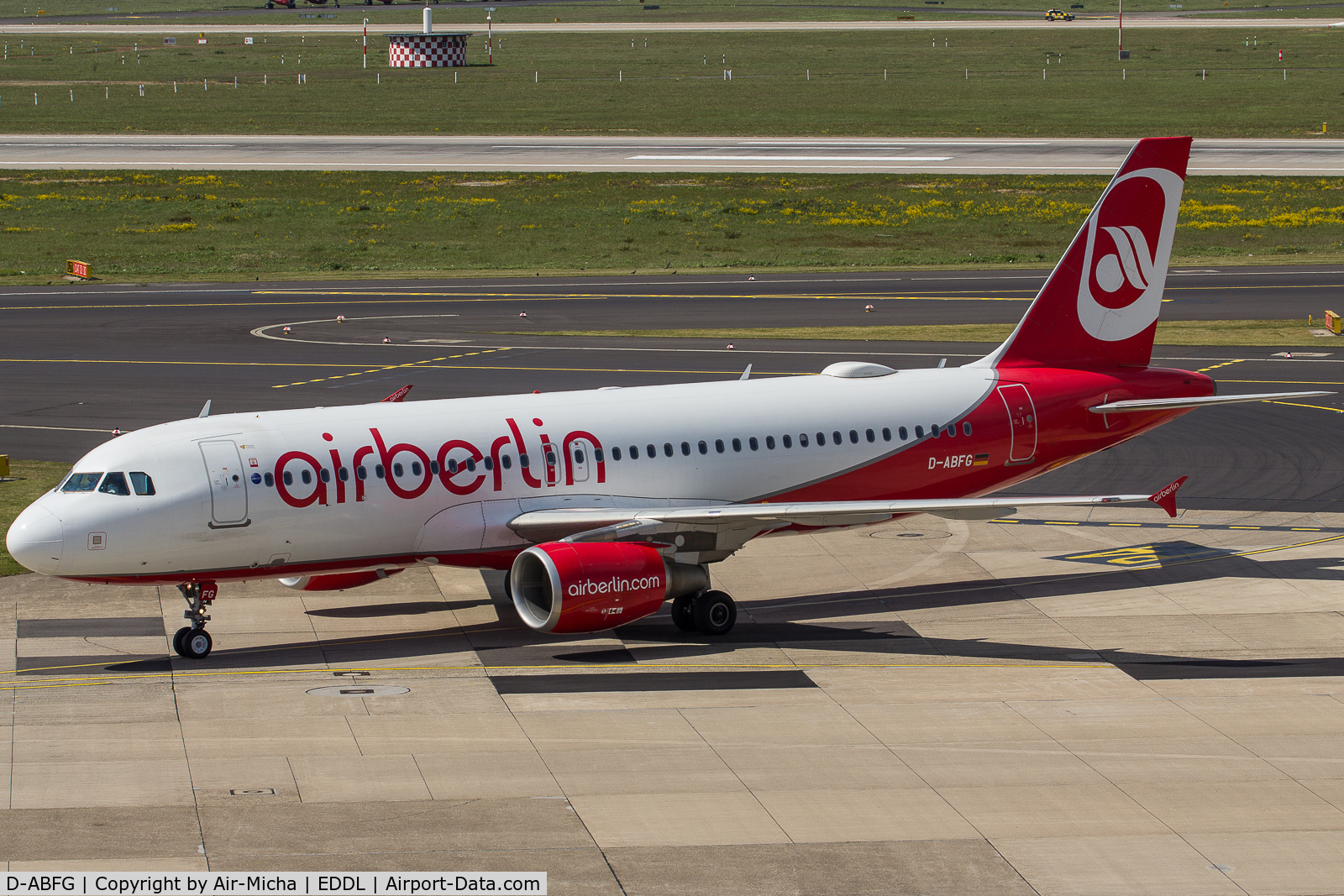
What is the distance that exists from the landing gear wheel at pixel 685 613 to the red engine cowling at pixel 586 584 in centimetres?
136

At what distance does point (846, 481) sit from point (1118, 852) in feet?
47.9

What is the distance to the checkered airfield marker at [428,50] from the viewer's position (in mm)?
186875

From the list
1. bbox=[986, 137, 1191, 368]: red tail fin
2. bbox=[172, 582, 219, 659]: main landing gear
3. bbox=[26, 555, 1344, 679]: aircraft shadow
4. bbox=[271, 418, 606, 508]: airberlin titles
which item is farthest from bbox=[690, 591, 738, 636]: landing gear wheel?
bbox=[986, 137, 1191, 368]: red tail fin

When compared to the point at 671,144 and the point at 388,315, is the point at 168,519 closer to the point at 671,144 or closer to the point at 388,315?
the point at 388,315

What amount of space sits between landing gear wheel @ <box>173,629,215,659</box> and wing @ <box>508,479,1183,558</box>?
6.14m

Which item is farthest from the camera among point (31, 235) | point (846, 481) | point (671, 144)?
point (671, 144)

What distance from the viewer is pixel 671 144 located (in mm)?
129125

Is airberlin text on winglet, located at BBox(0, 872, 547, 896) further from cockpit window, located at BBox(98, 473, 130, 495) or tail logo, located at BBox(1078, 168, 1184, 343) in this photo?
tail logo, located at BBox(1078, 168, 1184, 343)

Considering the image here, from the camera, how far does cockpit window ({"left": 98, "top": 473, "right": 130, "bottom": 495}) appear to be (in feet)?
94.8

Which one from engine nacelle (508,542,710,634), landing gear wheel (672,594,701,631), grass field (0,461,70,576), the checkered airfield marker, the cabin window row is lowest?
landing gear wheel (672,594,701,631)

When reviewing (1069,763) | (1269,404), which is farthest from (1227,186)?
(1069,763)

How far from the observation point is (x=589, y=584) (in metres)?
29.4

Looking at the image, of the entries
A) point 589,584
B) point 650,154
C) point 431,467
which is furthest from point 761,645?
point 650,154

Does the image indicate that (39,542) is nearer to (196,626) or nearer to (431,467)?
(196,626)
